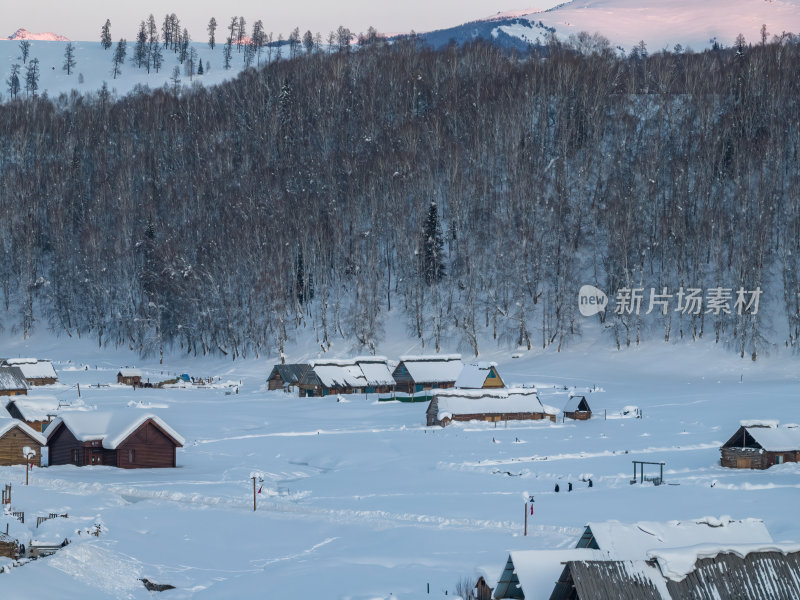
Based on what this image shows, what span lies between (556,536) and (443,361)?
48.0m

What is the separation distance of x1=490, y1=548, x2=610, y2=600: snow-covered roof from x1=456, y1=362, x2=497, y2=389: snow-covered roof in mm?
48643

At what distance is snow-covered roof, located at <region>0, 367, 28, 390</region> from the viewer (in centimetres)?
7331

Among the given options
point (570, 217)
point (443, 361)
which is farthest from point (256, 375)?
point (570, 217)

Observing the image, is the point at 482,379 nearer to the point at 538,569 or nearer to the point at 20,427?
the point at 20,427

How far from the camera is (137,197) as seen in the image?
4700 inches

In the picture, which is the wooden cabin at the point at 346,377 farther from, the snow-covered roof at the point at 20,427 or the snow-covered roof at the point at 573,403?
the snow-covered roof at the point at 20,427

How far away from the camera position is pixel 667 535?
72.8 ft

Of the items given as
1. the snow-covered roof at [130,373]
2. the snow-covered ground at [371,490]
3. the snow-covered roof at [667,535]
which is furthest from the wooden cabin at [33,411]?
the snow-covered roof at [667,535]

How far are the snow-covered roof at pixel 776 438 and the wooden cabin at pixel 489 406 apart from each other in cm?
1661

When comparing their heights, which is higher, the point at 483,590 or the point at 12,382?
the point at 12,382

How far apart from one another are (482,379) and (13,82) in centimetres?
13270

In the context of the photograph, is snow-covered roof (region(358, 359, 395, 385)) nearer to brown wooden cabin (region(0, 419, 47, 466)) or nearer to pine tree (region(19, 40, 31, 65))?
brown wooden cabin (region(0, 419, 47, 466))

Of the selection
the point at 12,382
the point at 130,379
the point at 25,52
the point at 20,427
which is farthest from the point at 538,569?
the point at 25,52

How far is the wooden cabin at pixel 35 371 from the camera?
3174 inches
